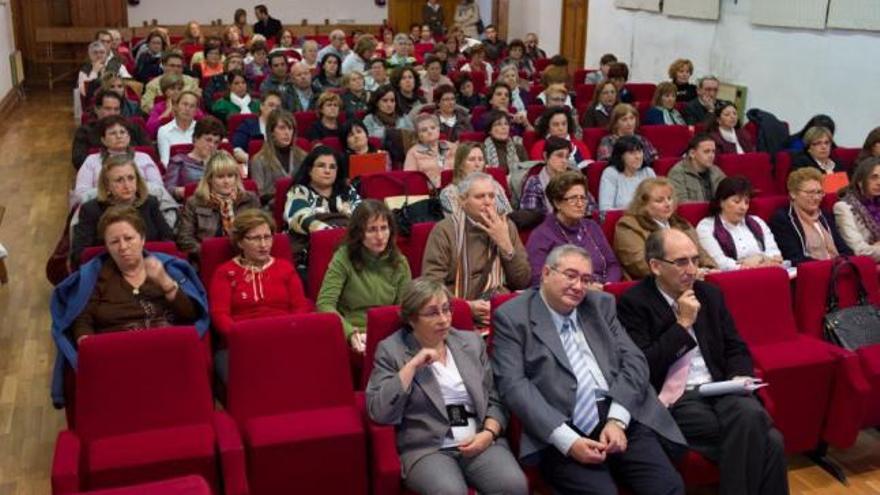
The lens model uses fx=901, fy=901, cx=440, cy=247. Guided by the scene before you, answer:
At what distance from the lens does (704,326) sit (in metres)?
3.07

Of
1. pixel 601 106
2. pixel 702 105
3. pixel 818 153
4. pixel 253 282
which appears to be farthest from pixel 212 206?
pixel 702 105

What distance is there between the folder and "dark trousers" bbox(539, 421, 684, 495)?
276cm

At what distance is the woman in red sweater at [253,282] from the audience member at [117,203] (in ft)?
1.85

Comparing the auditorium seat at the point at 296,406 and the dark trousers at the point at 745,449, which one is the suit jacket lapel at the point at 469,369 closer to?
the auditorium seat at the point at 296,406

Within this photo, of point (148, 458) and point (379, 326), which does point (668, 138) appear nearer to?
point (379, 326)

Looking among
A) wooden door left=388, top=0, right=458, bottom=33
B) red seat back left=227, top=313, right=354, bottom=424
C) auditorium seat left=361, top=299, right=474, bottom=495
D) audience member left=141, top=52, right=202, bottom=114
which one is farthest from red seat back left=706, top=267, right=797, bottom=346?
wooden door left=388, top=0, right=458, bottom=33

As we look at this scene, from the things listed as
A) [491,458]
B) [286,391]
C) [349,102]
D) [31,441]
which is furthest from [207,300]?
[349,102]

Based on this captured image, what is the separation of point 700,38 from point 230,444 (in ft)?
25.2

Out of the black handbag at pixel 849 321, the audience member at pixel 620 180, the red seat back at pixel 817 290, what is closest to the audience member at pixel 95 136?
the audience member at pixel 620 180

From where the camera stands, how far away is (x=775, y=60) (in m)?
7.96

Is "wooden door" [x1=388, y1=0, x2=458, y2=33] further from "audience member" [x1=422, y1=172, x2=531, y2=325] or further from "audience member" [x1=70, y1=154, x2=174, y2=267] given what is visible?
"audience member" [x1=422, y1=172, x2=531, y2=325]

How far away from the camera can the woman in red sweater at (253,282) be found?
3.36 m

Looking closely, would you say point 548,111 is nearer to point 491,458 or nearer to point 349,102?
point 349,102

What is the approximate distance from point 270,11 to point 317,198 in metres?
11.9
